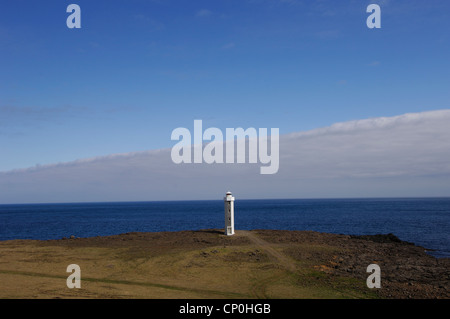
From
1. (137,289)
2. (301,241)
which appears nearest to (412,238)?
(301,241)

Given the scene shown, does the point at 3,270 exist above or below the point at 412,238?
above

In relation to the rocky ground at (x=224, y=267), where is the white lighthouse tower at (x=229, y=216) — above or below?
above

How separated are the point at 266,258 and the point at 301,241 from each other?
26.6 ft

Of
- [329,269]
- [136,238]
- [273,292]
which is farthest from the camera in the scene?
[136,238]

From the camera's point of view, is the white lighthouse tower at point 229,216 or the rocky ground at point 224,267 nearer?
the rocky ground at point 224,267

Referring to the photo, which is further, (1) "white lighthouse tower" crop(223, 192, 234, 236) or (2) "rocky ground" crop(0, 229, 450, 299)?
(1) "white lighthouse tower" crop(223, 192, 234, 236)

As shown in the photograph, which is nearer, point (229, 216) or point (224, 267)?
point (224, 267)

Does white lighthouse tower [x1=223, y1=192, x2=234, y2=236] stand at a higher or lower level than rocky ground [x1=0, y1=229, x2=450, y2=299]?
higher

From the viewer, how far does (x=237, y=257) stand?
2950cm

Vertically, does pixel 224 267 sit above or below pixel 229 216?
below

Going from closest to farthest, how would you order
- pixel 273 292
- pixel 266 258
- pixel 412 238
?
pixel 273 292, pixel 266 258, pixel 412 238
